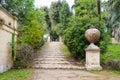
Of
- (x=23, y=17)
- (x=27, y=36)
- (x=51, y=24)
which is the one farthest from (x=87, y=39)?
(x=51, y=24)

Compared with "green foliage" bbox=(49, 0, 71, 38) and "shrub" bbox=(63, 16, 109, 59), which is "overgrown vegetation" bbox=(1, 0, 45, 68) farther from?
"green foliage" bbox=(49, 0, 71, 38)

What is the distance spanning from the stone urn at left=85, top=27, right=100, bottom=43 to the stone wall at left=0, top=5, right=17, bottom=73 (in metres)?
5.18

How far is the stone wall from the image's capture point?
1221 centimetres

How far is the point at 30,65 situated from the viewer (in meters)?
14.9

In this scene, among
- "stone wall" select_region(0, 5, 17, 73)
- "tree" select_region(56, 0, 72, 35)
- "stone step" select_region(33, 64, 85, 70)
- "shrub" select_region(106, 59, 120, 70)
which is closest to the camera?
"stone wall" select_region(0, 5, 17, 73)

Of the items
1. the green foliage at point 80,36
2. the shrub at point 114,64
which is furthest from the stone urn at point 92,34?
the shrub at point 114,64

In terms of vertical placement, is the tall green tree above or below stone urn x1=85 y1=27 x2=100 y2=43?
above

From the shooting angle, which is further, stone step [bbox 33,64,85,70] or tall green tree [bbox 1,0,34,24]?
tall green tree [bbox 1,0,34,24]

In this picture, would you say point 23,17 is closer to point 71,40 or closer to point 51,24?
point 71,40

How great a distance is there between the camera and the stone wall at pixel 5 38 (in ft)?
40.1

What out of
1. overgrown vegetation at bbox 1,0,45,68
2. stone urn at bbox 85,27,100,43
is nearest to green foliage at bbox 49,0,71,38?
overgrown vegetation at bbox 1,0,45,68

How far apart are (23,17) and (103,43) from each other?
9.12 metres

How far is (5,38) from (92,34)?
19.3 feet

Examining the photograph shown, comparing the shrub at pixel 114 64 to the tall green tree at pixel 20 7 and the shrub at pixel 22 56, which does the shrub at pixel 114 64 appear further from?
the tall green tree at pixel 20 7
